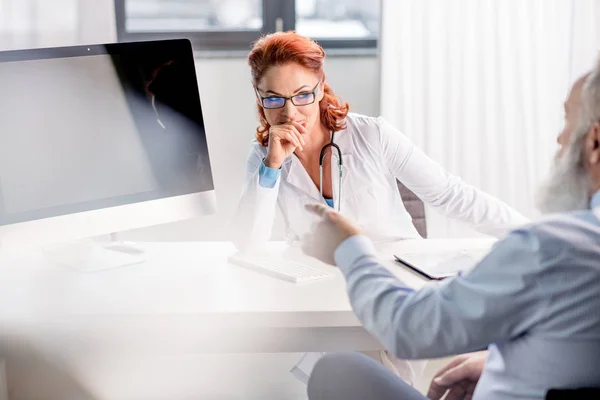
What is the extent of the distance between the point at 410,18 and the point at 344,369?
2335 millimetres

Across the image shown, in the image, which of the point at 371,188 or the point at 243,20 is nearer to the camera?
the point at 371,188

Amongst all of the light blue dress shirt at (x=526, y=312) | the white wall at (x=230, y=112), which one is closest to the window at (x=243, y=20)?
the white wall at (x=230, y=112)

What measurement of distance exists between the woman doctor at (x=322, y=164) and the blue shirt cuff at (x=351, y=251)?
83 cm

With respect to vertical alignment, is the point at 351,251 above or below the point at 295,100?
below

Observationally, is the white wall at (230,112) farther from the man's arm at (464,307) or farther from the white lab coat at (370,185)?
the man's arm at (464,307)

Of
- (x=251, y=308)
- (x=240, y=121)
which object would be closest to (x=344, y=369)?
(x=251, y=308)

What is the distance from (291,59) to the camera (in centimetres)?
221

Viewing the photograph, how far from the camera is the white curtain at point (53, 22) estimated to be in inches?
128

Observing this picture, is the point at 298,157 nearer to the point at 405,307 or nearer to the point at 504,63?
the point at 405,307

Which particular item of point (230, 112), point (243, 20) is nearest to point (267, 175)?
point (230, 112)

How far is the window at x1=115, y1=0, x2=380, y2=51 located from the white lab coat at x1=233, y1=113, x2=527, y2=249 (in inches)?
48.6

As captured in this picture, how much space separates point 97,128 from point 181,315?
524 mm

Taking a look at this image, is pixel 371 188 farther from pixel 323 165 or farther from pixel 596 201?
pixel 596 201

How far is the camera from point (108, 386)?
2457 millimetres
